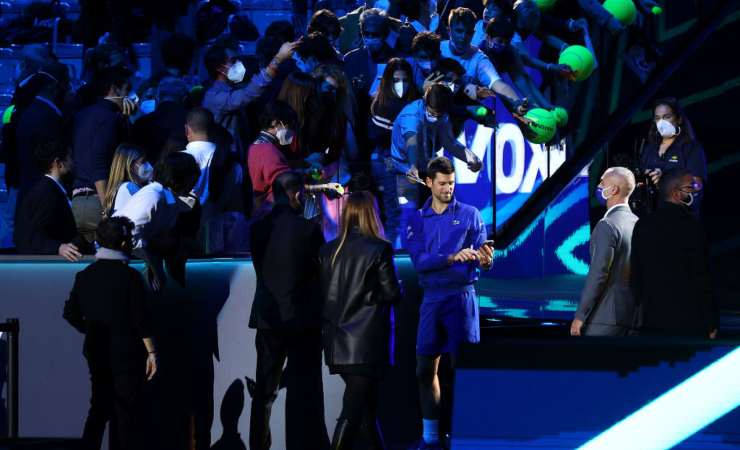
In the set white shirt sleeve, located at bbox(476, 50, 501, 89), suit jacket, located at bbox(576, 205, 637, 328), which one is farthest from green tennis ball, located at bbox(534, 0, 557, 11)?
suit jacket, located at bbox(576, 205, 637, 328)

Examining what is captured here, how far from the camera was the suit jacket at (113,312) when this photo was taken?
7645 mm

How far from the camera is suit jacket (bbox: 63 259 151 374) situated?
764 cm

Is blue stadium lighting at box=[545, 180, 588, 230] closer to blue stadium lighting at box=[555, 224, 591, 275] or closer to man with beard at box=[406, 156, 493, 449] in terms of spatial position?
blue stadium lighting at box=[555, 224, 591, 275]

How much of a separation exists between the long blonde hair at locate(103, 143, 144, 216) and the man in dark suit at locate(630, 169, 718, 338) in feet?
10.3

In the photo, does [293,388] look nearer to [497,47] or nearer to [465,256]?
[465,256]

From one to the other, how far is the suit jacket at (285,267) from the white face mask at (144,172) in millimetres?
866

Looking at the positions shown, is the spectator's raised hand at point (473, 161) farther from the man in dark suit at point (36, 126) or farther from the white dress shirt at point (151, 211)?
the white dress shirt at point (151, 211)

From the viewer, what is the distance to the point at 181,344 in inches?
350

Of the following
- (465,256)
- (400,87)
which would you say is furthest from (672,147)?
(465,256)

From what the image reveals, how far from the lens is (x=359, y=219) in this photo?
801cm

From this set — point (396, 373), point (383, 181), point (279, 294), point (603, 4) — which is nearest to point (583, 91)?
point (603, 4)

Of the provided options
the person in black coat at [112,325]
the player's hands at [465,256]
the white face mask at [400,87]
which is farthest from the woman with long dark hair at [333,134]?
the person in black coat at [112,325]

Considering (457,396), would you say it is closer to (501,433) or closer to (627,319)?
(501,433)

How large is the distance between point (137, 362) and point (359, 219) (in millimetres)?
1477
